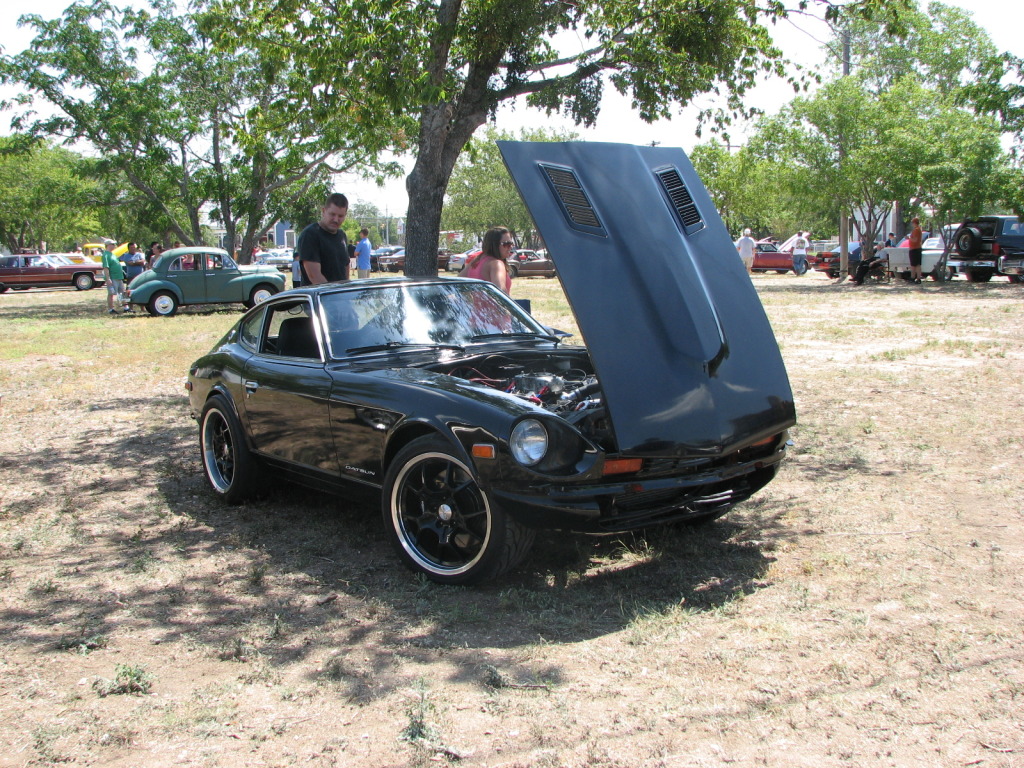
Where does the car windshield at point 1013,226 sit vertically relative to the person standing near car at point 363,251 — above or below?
above

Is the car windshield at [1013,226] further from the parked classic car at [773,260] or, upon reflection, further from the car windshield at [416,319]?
the car windshield at [416,319]

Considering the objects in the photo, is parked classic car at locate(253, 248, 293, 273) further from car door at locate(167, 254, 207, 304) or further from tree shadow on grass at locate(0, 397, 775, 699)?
tree shadow on grass at locate(0, 397, 775, 699)

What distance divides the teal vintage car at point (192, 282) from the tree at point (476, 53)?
10.9 meters

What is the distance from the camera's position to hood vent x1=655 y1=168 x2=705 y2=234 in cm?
477

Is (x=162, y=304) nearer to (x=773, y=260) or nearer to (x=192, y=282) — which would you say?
(x=192, y=282)

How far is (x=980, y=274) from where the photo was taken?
26.1 meters

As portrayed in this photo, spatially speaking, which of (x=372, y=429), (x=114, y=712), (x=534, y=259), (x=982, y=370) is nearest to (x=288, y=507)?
(x=372, y=429)

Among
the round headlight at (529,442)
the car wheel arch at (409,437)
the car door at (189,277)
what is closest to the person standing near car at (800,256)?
the car door at (189,277)

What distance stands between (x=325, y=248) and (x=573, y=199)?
359 centimetres

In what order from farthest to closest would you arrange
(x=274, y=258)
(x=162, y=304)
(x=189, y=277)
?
(x=274, y=258) → (x=189, y=277) → (x=162, y=304)

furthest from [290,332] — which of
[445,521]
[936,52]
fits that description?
[936,52]

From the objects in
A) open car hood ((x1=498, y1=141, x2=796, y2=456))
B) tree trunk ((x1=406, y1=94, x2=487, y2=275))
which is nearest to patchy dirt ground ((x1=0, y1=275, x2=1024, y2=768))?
open car hood ((x1=498, y1=141, x2=796, y2=456))

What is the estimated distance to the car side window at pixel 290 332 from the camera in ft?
17.4

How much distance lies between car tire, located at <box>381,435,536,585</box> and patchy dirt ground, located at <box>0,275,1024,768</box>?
13cm
